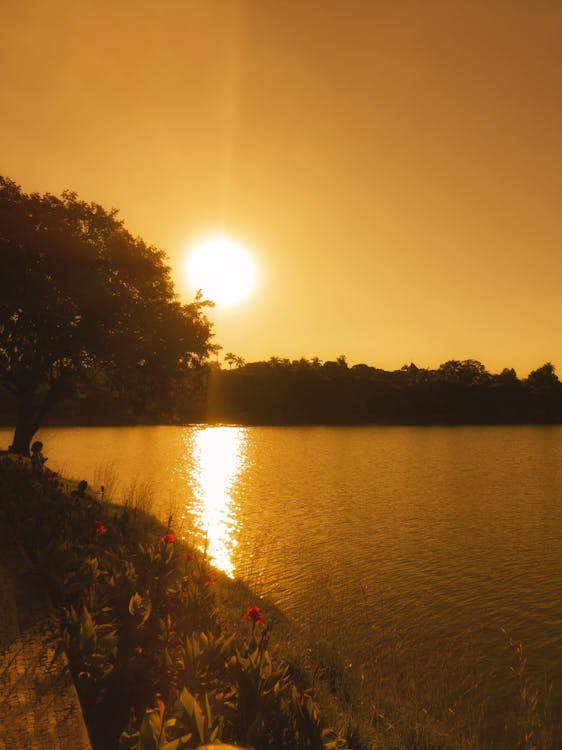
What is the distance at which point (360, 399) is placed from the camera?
132 m

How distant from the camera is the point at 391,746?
266 inches

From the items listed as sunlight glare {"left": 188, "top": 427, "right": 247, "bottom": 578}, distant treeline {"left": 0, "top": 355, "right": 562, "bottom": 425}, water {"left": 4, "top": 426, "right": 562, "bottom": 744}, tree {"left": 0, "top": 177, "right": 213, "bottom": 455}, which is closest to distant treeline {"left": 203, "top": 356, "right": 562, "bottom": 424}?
distant treeline {"left": 0, "top": 355, "right": 562, "bottom": 425}

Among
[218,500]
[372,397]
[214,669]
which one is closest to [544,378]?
[372,397]

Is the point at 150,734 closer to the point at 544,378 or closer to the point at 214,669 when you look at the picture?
the point at 214,669

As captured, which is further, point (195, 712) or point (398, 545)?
point (398, 545)

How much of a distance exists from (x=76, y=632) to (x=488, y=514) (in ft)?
75.4

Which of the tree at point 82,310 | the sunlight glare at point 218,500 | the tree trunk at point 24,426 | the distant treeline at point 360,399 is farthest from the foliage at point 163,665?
the distant treeline at point 360,399

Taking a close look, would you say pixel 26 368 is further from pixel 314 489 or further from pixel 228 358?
pixel 228 358

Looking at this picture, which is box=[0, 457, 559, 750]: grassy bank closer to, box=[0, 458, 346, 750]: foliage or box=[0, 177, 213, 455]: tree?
box=[0, 458, 346, 750]: foliage

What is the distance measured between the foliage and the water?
4328 millimetres

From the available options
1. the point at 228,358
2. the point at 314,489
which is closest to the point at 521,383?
the point at 228,358

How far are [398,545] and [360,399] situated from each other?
373 ft

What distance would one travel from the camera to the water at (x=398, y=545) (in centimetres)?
1223

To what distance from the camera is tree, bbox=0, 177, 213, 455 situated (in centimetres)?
2261
